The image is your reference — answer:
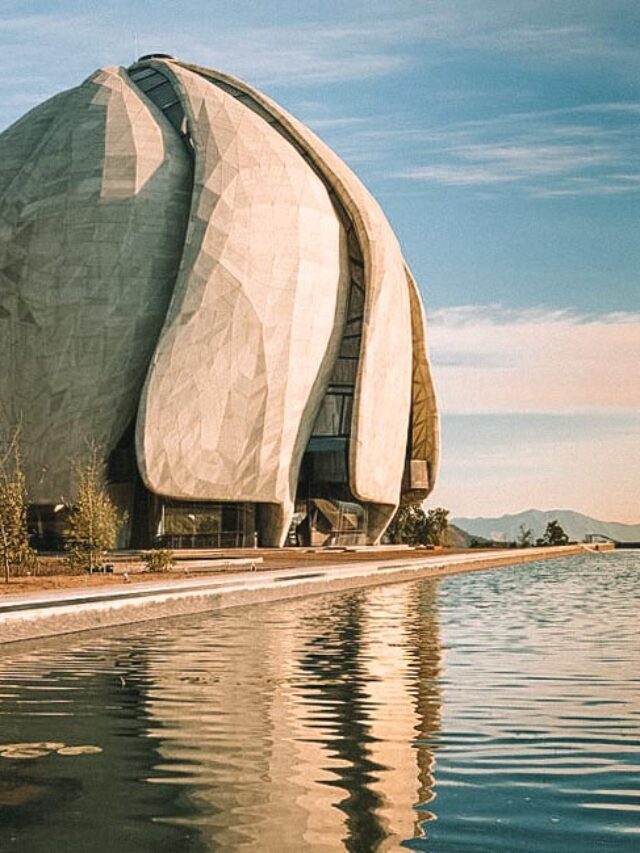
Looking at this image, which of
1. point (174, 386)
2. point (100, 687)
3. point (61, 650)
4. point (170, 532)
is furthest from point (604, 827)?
point (170, 532)

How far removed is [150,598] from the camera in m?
19.3

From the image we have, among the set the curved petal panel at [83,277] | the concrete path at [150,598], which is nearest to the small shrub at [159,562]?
the concrete path at [150,598]

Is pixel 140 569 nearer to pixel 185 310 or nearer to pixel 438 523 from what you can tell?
pixel 185 310

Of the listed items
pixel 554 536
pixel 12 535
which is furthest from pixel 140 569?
pixel 554 536

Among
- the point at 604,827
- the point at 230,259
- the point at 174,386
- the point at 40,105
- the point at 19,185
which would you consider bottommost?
the point at 604,827

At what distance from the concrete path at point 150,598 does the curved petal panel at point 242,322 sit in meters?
13.8

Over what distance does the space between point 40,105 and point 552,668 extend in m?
45.6

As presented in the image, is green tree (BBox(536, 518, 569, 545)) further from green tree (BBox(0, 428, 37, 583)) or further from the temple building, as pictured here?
green tree (BBox(0, 428, 37, 583))

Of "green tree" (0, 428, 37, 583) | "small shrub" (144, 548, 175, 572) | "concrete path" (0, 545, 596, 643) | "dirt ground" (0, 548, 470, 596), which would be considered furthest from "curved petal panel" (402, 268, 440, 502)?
"green tree" (0, 428, 37, 583)

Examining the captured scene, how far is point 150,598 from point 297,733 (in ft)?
34.6

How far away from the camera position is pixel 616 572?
133 feet

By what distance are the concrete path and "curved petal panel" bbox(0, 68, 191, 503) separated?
16.8 meters

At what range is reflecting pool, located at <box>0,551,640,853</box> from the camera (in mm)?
6273

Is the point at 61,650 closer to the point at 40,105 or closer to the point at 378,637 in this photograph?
the point at 378,637
